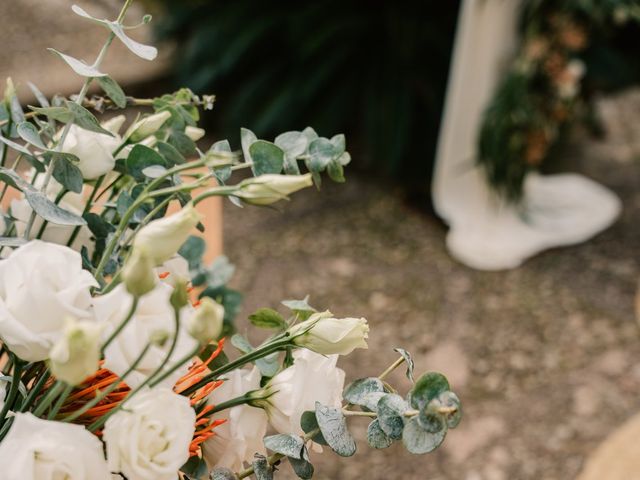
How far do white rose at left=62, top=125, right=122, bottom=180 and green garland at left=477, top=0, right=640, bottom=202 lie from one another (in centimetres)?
194

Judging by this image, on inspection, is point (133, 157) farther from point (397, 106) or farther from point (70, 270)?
point (397, 106)

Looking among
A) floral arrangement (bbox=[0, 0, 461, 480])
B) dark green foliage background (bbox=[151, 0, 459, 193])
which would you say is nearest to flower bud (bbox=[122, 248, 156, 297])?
floral arrangement (bbox=[0, 0, 461, 480])

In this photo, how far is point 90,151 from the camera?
0.55 metres

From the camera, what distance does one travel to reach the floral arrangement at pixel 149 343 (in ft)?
1.38

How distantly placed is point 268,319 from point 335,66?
235cm

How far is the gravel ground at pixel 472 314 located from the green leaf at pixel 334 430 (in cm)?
141

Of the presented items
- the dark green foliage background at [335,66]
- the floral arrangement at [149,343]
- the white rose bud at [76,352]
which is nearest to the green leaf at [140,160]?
the floral arrangement at [149,343]

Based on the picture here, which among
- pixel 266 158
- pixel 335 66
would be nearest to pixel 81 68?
pixel 266 158

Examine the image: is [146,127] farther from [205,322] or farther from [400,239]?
[400,239]

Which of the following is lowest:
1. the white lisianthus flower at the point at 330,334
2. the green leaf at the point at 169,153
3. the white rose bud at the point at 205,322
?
the white lisianthus flower at the point at 330,334

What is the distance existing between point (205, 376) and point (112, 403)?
60 mm

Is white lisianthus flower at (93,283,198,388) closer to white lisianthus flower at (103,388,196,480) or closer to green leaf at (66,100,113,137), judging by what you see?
white lisianthus flower at (103,388,196,480)

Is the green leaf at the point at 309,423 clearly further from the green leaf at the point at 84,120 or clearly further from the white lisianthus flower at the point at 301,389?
the green leaf at the point at 84,120

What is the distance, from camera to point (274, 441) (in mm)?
502
